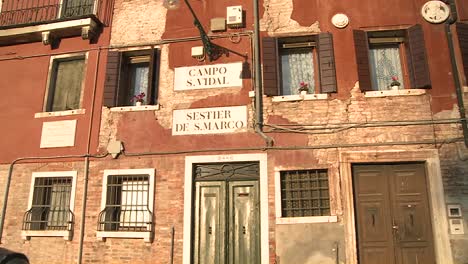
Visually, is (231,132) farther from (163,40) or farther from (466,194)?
(466,194)

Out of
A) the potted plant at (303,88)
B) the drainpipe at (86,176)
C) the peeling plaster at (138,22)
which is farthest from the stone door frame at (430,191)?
the drainpipe at (86,176)

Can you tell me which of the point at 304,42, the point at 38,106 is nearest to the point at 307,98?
the point at 304,42

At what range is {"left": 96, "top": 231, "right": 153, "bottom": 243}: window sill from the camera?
8.81m

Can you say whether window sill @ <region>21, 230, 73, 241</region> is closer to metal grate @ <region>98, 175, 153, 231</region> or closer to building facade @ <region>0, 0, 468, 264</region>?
building facade @ <region>0, 0, 468, 264</region>

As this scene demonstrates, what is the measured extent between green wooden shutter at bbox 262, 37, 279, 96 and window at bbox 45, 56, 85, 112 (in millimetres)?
4553

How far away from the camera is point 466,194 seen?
8.12 metres

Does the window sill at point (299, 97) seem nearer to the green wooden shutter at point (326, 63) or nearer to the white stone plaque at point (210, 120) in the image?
the green wooden shutter at point (326, 63)

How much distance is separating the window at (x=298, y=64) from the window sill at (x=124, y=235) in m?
3.97

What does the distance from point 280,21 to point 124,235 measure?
231 inches

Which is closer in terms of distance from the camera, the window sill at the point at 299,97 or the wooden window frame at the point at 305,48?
the window sill at the point at 299,97

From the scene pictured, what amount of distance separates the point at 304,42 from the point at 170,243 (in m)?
5.35

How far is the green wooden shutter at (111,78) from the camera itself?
9797 millimetres

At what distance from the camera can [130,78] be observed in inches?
410

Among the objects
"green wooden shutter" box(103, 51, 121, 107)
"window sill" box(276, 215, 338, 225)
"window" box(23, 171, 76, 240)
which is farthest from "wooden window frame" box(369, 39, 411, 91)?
"window" box(23, 171, 76, 240)
